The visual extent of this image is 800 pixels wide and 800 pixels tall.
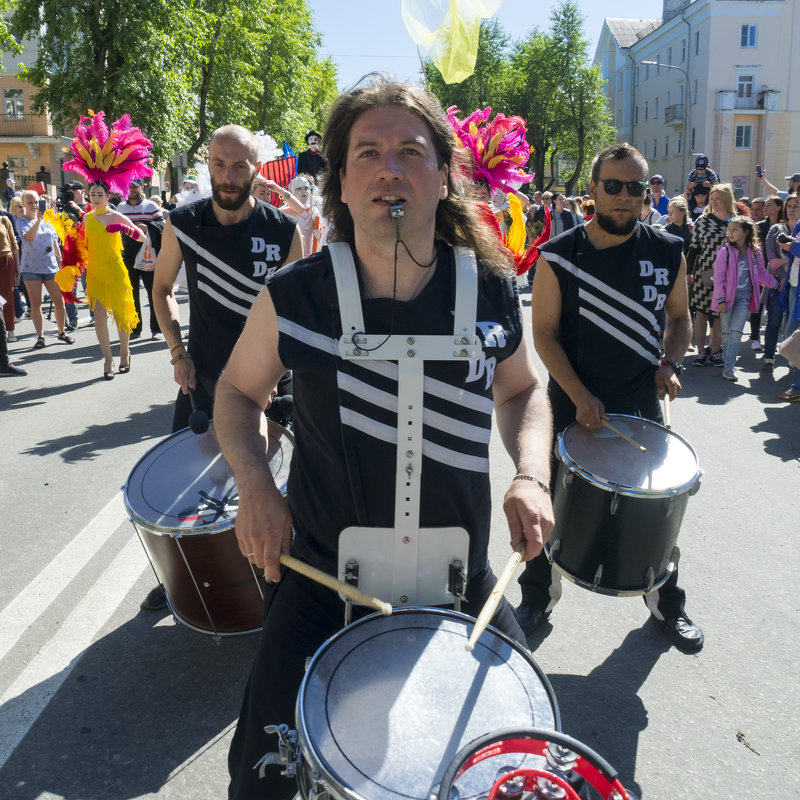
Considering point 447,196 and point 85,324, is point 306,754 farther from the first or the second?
point 85,324

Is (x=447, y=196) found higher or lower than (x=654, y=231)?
higher

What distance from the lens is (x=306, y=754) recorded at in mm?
1479

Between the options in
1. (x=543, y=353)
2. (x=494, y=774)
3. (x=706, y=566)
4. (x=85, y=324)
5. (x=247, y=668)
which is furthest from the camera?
(x=85, y=324)

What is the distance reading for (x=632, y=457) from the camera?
3252 mm

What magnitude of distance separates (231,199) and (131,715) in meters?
2.32

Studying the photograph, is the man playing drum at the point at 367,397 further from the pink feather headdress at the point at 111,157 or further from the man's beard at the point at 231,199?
the pink feather headdress at the point at 111,157

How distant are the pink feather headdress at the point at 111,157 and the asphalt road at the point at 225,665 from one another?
10.2 ft

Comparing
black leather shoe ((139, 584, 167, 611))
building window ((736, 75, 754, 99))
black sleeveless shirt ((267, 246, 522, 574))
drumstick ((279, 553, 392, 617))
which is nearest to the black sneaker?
black leather shoe ((139, 584, 167, 611))

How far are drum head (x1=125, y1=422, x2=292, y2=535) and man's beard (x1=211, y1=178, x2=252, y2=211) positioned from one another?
1.27 m

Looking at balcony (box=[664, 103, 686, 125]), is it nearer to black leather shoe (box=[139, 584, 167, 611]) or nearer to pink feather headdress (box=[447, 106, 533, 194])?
pink feather headdress (box=[447, 106, 533, 194])

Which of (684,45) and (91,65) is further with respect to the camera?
(684,45)

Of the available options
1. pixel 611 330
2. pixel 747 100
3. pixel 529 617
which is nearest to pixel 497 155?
pixel 611 330

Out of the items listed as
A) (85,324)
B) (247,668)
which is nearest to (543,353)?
(247,668)

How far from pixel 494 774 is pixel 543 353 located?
2366mm
